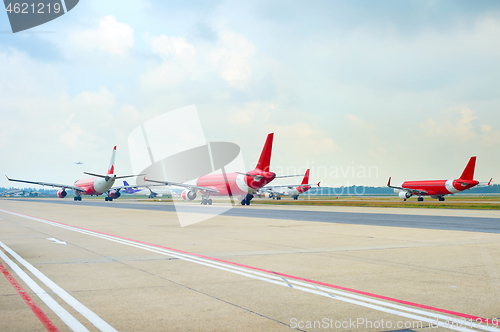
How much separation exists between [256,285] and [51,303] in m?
3.83

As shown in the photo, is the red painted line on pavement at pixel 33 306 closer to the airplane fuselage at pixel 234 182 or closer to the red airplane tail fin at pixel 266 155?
the airplane fuselage at pixel 234 182

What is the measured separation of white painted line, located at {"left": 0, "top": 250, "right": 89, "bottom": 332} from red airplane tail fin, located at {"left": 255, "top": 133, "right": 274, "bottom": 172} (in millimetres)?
41711

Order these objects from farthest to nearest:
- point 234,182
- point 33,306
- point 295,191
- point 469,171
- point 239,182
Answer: point 295,191
point 469,171
point 234,182
point 239,182
point 33,306

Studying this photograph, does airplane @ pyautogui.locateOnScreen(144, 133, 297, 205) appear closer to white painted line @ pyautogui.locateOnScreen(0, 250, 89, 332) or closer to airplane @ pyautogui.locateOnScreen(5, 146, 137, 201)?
airplane @ pyautogui.locateOnScreen(5, 146, 137, 201)

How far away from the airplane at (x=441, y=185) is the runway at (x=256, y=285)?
58111 mm

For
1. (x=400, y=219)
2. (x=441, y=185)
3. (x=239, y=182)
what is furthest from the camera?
(x=441, y=185)

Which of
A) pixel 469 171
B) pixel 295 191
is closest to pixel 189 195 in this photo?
pixel 295 191

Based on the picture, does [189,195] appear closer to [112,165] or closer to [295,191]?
[112,165]

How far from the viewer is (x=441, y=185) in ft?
233

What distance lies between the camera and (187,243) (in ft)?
52.2

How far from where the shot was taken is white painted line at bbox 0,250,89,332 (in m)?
5.96

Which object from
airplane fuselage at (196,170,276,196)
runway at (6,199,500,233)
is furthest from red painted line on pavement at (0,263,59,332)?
airplane fuselage at (196,170,276,196)

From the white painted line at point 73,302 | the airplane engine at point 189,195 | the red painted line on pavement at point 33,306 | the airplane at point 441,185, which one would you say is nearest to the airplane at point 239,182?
the airplane engine at point 189,195

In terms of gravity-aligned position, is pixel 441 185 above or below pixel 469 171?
below
